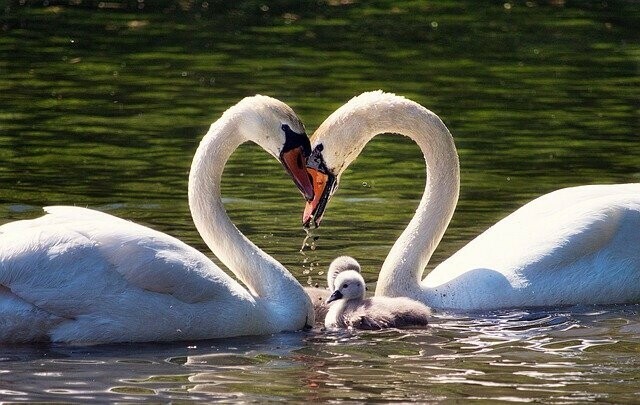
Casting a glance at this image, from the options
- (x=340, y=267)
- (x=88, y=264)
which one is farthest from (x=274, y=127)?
(x=88, y=264)

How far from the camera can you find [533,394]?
8.74 metres

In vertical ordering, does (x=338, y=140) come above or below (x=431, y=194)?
above

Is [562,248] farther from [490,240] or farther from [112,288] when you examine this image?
[112,288]

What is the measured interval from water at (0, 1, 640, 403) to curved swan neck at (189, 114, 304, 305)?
381mm

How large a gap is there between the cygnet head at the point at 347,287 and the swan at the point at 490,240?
1.80 feet

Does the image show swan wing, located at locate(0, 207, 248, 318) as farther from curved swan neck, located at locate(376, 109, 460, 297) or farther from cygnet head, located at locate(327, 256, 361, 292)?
curved swan neck, located at locate(376, 109, 460, 297)

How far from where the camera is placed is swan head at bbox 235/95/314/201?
34.4 feet

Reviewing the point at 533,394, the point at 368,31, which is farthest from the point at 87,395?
the point at 368,31

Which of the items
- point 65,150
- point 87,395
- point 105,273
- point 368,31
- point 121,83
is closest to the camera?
point 87,395

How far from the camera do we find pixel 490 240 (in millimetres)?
11656

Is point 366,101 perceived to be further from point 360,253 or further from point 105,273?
point 105,273

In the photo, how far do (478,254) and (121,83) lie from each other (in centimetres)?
1218

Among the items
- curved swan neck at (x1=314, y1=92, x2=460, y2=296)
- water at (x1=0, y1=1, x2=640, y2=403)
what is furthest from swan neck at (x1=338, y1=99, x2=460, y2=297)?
water at (x1=0, y1=1, x2=640, y2=403)

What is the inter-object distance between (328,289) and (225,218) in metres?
1.17
